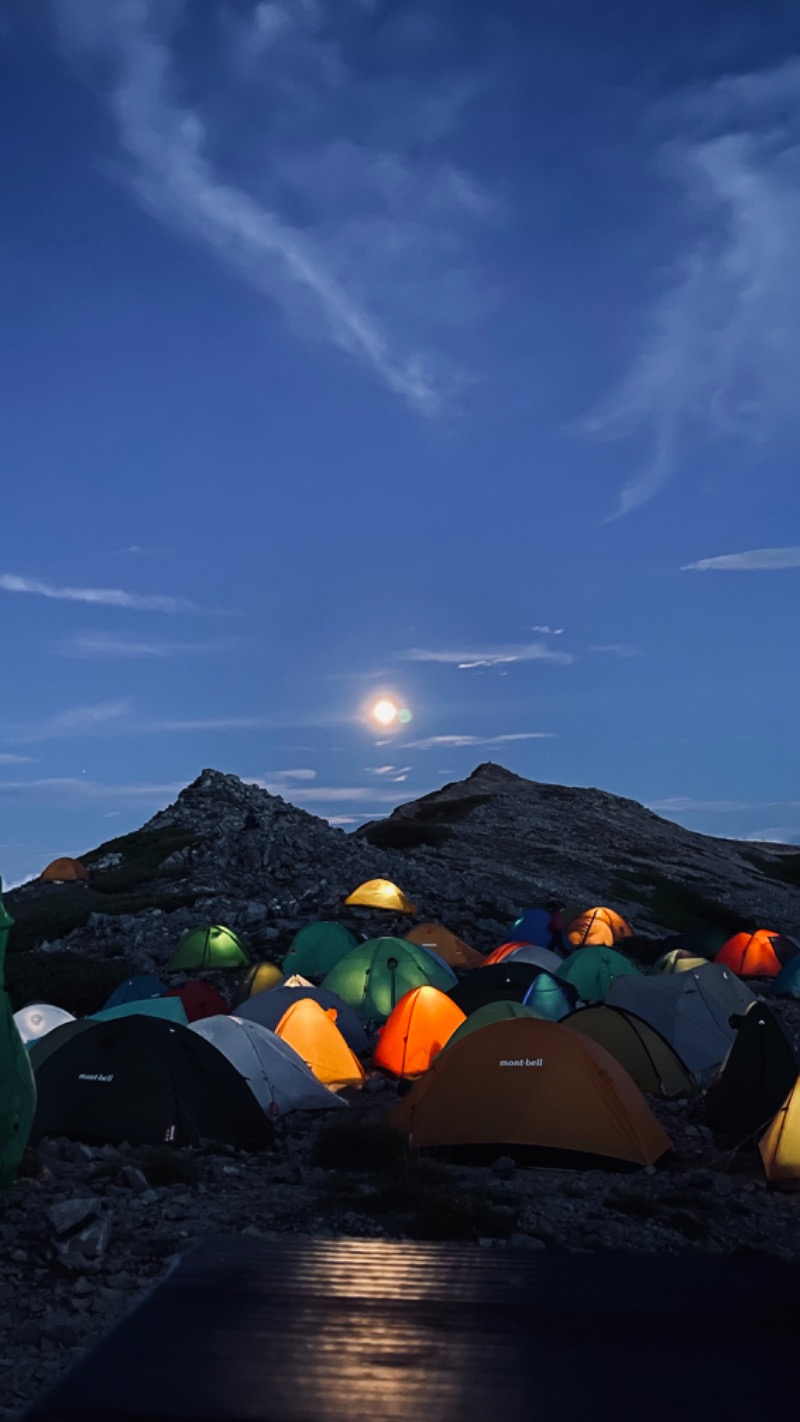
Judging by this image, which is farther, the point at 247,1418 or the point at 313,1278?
the point at 313,1278

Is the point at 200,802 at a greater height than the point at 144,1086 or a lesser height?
greater

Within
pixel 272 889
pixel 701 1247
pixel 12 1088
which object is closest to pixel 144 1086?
pixel 12 1088

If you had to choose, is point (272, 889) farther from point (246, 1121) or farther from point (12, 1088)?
point (12, 1088)

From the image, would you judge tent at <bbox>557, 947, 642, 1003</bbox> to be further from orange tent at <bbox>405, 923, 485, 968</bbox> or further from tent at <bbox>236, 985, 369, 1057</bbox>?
tent at <bbox>236, 985, 369, 1057</bbox>

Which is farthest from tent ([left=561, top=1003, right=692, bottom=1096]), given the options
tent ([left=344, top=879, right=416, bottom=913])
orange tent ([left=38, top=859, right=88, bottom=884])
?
orange tent ([left=38, top=859, right=88, bottom=884])

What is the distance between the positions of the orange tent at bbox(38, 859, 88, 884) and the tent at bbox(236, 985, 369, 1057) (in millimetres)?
46331

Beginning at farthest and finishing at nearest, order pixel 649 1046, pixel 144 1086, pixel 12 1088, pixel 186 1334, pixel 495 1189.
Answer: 1. pixel 649 1046
2. pixel 144 1086
3. pixel 495 1189
4. pixel 12 1088
5. pixel 186 1334

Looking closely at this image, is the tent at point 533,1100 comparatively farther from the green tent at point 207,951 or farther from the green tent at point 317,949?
the green tent at point 207,951

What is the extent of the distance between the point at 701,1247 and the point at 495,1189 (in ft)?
7.73

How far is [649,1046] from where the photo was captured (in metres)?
18.9

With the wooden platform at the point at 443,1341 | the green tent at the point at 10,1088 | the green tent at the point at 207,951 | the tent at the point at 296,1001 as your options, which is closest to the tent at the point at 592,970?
the tent at the point at 296,1001

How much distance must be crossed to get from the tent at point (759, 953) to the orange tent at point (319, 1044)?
69.8 feet

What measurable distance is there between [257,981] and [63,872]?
42.1 metres

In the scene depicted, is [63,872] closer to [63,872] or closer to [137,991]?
[63,872]
